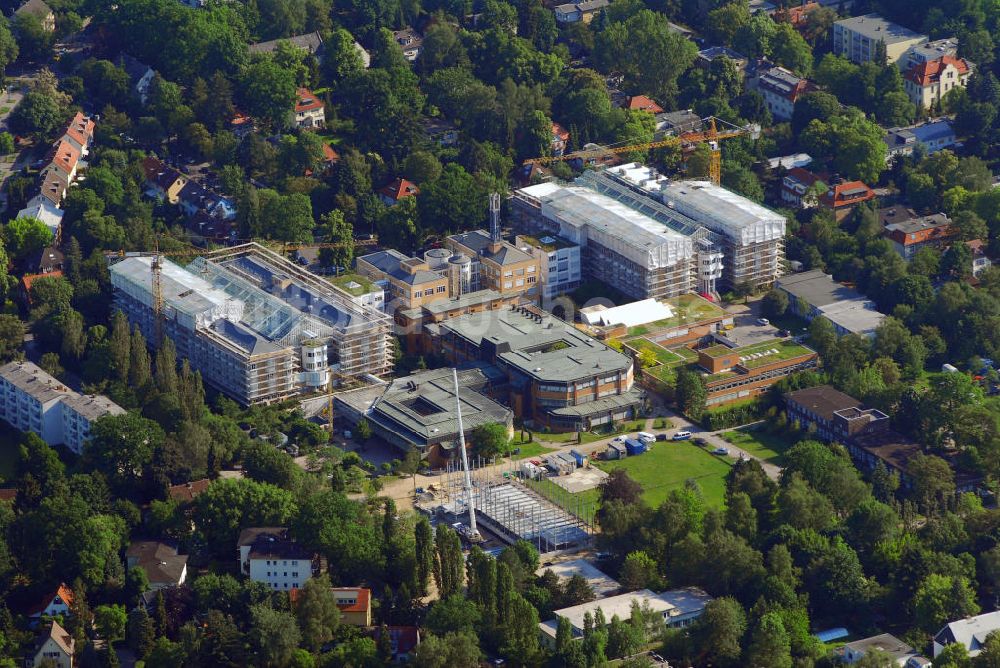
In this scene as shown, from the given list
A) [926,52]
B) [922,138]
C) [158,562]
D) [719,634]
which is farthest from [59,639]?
[926,52]

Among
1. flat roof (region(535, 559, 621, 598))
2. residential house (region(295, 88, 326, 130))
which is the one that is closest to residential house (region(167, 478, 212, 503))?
flat roof (region(535, 559, 621, 598))

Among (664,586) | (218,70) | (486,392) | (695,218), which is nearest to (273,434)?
(486,392)

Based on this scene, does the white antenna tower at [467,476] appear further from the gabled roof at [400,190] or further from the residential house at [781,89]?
the residential house at [781,89]

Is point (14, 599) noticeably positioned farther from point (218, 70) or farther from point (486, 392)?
point (218, 70)

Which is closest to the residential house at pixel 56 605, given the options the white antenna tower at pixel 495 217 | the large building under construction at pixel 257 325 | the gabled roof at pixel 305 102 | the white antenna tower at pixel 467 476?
the white antenna tower at pixel 467 476

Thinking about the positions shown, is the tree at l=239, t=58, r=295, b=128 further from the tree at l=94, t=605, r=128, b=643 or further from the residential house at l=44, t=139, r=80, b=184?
the tree at l=94, t=605, r=128, b=643

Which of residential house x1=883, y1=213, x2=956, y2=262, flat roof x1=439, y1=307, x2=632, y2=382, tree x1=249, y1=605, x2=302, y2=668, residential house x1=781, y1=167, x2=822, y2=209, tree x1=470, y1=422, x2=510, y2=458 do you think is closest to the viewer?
tree x1=249, y1=605, x2=302, y2=668
